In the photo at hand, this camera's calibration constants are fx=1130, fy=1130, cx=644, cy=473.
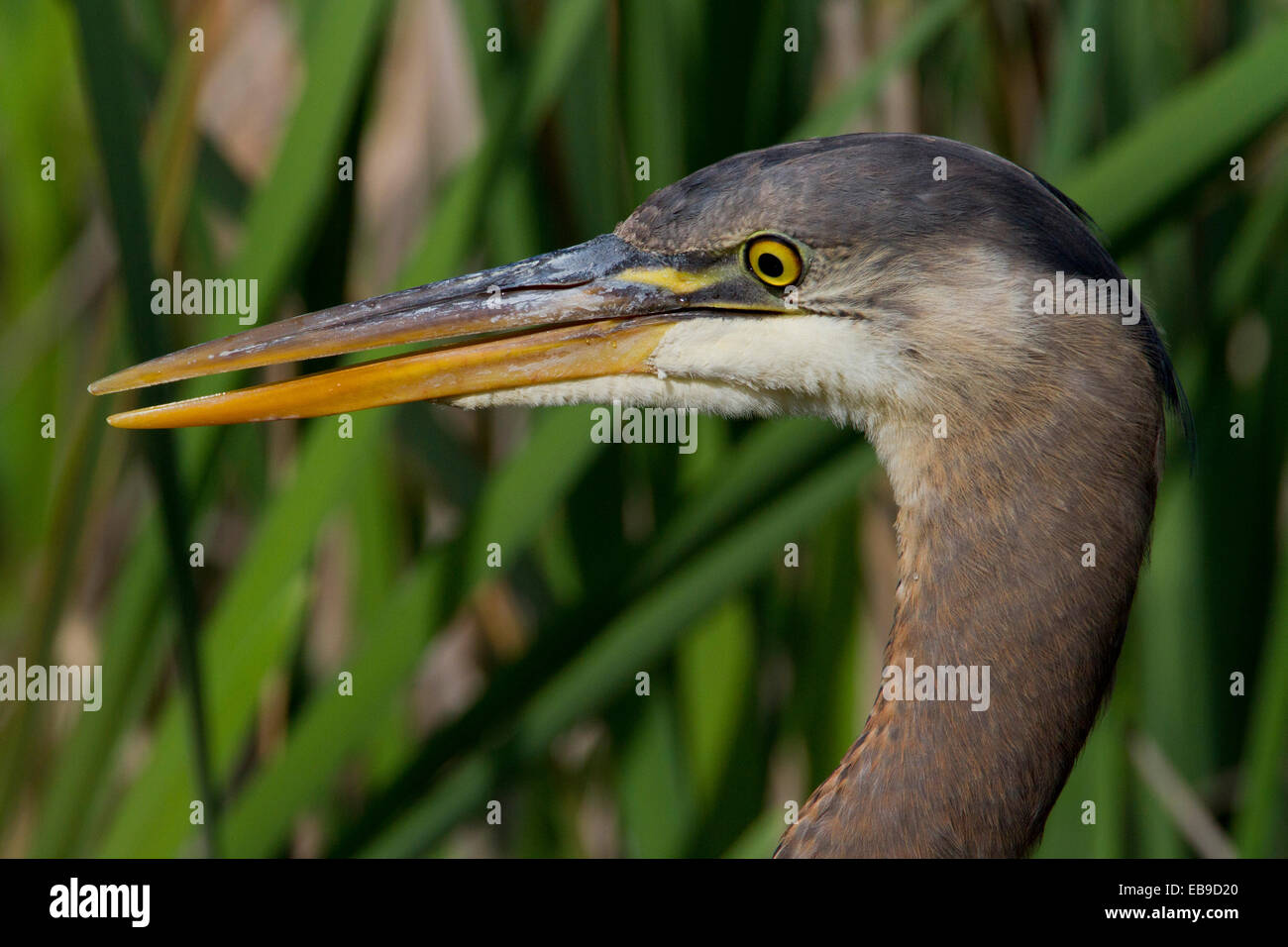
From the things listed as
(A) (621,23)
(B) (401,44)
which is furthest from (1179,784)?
(B) (401,44)

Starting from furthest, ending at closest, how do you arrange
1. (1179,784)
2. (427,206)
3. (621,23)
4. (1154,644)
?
(427,206)
(1154,644)
(1179,784)
(621,23)

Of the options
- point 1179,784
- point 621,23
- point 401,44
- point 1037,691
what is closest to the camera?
point 1037,691

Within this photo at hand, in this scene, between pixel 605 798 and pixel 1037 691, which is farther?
pixel 605 798

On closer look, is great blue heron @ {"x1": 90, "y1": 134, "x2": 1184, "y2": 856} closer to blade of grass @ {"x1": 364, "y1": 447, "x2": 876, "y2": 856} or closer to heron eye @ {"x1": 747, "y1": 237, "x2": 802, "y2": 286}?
heron eye @ {"x1": 747, "y1": 237, "x2": 802, "y2": 286}

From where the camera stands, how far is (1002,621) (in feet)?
3.42

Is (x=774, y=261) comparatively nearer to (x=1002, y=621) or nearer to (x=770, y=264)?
(x=770, y=264)

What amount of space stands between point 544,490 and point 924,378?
1.59ft

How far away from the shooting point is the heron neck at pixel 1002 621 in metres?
1.02

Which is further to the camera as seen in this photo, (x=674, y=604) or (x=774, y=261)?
(x=674, y=604)

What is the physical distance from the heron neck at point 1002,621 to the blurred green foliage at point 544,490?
25cm

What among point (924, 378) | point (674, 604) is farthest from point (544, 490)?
point (924, 378)
